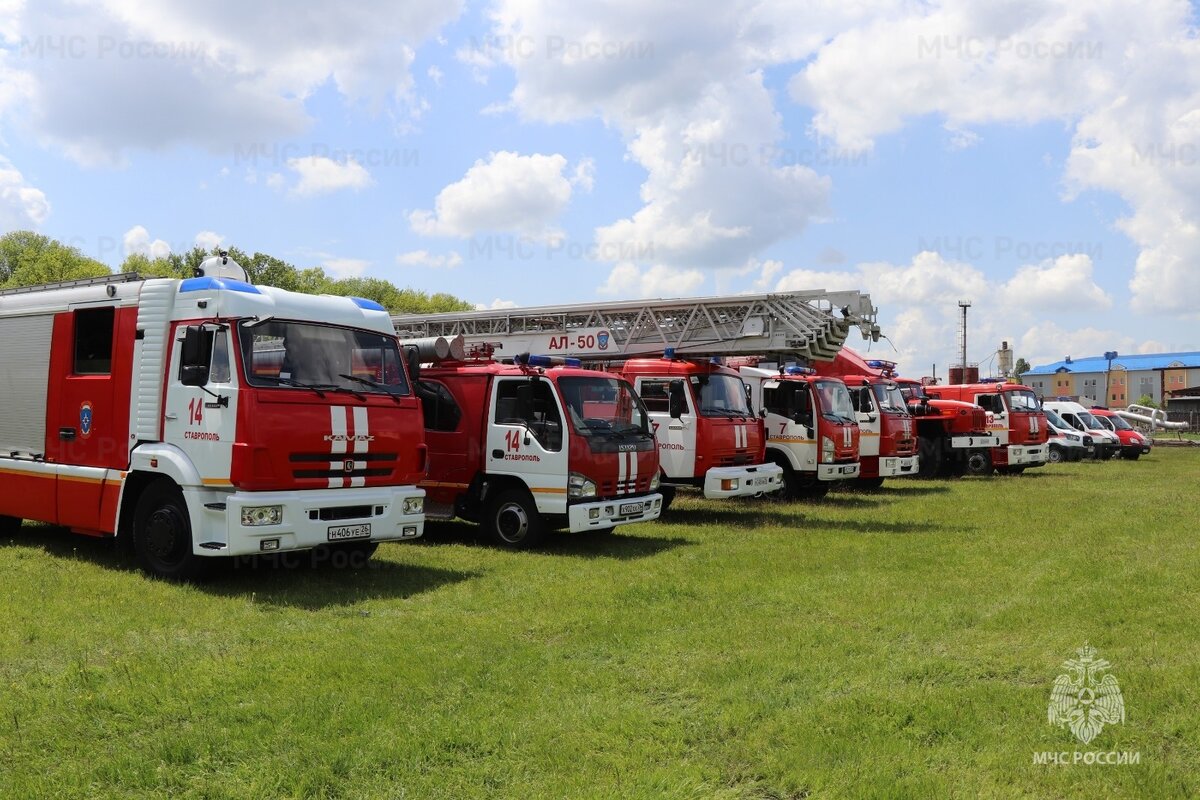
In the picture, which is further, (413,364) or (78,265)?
(78,265)

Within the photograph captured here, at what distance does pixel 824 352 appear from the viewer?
1526cm

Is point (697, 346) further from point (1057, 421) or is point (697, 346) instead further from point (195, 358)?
point (1057, 421)

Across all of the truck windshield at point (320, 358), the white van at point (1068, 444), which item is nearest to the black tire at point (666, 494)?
the truck windshield at point (320, 358)

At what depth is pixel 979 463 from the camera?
77.3ft

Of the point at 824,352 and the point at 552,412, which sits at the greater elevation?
the point at 824,352

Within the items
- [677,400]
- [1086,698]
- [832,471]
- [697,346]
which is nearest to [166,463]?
[1086,698]

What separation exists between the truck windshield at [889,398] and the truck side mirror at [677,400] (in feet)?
20.4

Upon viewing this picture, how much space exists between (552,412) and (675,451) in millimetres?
2987

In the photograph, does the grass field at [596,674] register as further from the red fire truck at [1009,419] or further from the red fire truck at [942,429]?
the red fire truck at [1009,419]

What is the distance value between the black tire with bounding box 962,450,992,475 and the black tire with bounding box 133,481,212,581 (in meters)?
19.5

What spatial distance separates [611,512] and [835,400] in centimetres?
714

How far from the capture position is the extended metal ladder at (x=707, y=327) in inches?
580

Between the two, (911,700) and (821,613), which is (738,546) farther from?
(911,700)

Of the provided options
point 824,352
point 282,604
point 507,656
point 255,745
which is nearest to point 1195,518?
point 824,352
